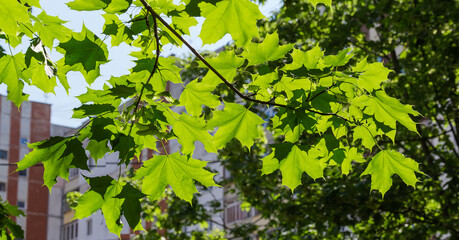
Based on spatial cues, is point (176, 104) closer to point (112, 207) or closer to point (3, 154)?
point (112, 207)

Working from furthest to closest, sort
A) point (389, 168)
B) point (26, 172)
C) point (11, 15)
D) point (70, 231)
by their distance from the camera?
point (26, 172)
point (70, 231)
point (389, 168)
point (11, 15)

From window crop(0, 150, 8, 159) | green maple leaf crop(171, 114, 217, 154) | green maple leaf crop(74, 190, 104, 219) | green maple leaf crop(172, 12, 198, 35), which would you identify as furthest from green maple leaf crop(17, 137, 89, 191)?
window crop(0, 150, 8, 159)

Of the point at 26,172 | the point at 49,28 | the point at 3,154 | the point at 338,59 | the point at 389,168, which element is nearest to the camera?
the point at 338,59

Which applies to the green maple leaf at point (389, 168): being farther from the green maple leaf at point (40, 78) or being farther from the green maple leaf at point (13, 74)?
the green maple leaf at point (13, 74)

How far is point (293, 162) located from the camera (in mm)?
2703

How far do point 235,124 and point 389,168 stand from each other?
741mm

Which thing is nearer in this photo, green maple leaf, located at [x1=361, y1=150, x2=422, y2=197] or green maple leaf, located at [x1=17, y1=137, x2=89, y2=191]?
green maple leaf, located at [x1=17, y1=137, x2=89, y2=191]

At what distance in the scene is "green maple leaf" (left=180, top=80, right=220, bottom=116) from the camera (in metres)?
2.56

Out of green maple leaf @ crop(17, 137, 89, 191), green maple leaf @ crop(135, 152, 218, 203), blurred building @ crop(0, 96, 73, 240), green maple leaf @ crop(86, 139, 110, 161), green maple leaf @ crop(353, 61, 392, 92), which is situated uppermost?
blurred building @ crop(0, 96, 73, 240)

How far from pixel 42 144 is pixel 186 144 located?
1.80 feet

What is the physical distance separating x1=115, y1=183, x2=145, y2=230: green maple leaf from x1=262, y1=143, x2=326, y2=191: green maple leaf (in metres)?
0.62

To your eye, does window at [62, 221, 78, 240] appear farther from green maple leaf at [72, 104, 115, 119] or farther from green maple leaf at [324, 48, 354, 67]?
green maple leaf at [324, 48, 354, 67]

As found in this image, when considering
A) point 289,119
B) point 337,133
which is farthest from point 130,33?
point 337,133

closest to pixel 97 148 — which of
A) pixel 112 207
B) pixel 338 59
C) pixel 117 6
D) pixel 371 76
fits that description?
pixel 112 207
